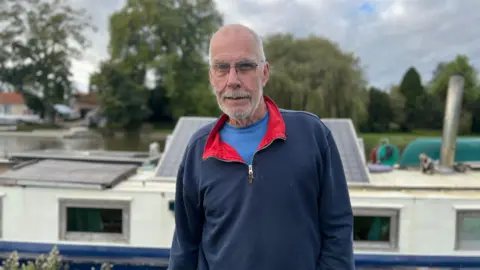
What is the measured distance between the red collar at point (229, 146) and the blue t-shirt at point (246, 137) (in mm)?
26

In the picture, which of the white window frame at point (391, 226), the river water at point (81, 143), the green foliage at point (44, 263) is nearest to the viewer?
the green foliage at point (44, 263)

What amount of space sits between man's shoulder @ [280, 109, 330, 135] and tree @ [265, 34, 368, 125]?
22734 millimetres

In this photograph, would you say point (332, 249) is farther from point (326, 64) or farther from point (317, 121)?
point (326, 64)

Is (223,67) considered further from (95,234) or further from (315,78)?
(315,78)

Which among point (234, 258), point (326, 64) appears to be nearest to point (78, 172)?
point (234, 258)

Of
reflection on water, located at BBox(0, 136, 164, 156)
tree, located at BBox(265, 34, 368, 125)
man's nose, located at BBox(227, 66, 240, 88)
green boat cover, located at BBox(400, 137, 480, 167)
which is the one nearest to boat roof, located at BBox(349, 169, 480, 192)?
green boat cover, located at BBox(400, 137, 480, 167)

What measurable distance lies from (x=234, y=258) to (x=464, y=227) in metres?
3.59

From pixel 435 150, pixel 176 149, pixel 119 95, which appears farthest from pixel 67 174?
pixel 119 95

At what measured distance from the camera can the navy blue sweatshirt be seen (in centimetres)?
175

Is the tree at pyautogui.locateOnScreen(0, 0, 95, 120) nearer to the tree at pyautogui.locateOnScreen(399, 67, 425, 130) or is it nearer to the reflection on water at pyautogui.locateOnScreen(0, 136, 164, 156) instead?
the reflection on water at pyautogui.locateOnScreen(0, 136, 164, 156)

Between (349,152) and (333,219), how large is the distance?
132 inches

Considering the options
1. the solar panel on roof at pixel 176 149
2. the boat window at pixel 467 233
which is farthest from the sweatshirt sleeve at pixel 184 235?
the boat window at pixel 467 233

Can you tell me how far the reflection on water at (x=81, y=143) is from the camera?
28094 millimetres

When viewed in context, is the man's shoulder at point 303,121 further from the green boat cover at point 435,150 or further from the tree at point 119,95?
the tree at point 119,95
